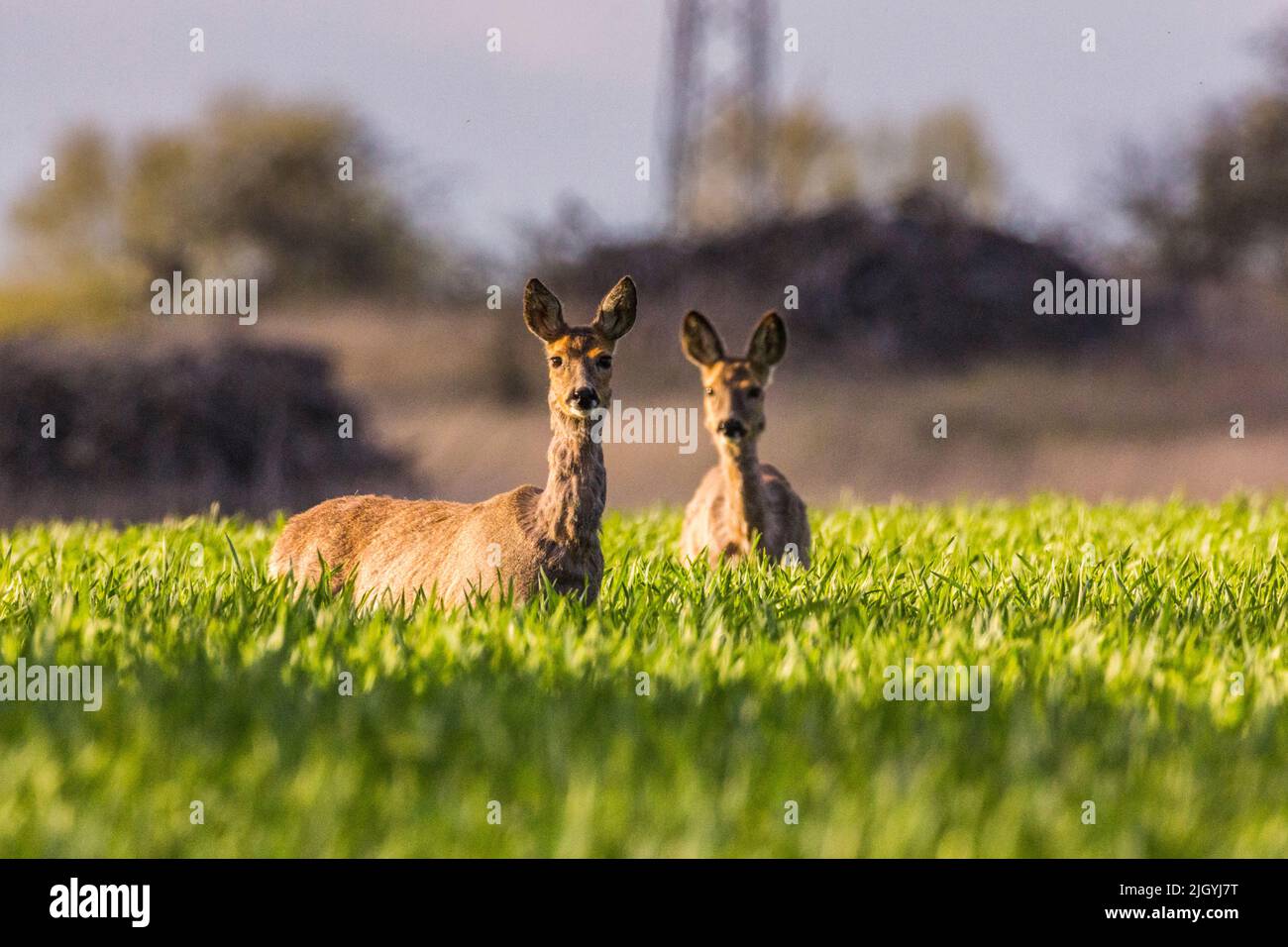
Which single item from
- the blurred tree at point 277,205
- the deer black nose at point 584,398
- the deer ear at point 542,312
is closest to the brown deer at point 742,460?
the deer ear at point 542,312

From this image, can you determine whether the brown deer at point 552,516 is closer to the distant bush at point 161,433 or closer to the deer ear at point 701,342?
the deer ear at point 701,342

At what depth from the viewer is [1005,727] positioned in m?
5.51

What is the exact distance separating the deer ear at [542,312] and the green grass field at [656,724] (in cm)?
134

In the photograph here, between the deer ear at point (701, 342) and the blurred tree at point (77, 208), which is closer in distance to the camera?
the deer ear at point (701, 342)

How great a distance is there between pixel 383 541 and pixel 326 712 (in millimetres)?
2695

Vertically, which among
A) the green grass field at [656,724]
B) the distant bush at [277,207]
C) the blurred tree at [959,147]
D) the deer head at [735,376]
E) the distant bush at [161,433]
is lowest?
the green grass field at [656,724]

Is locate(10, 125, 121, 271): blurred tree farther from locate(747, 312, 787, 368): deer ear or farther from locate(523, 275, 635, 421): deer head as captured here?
locate(523, 275, 635, 421): deer head

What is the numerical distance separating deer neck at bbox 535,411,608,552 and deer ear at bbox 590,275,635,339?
499 millimetres

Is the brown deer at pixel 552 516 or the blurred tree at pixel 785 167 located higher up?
the blurred tree at pixel 785 167

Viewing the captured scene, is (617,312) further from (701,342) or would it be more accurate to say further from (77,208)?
(77,208)

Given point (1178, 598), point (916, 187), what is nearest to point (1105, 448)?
point (916, 187)

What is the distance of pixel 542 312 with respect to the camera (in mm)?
7145

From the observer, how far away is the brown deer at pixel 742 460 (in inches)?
359

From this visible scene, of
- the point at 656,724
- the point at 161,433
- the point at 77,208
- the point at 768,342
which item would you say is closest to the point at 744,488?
the point at 768,342
